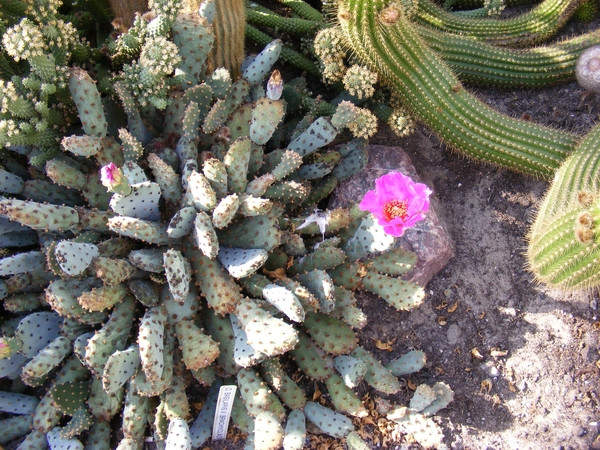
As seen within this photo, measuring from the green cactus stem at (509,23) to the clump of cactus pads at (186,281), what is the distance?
3.68ft

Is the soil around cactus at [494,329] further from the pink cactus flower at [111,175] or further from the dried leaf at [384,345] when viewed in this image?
the pink cactus flower at [111,175]

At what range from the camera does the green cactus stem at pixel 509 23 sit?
323cm

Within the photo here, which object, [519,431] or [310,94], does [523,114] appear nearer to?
[310,94]

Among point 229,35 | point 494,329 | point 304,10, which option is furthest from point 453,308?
point 304,10

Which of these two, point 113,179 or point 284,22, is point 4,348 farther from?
point 284,22

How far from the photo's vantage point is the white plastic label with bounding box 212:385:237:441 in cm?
225

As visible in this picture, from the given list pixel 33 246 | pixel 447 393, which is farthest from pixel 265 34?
pixel 447 393

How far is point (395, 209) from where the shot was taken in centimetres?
218

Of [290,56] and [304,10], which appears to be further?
[304,10]

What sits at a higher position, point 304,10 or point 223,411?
point 304,10

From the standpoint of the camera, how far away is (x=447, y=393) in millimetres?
2436

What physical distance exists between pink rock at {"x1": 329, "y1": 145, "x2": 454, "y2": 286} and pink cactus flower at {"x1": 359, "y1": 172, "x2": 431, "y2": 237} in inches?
21.5

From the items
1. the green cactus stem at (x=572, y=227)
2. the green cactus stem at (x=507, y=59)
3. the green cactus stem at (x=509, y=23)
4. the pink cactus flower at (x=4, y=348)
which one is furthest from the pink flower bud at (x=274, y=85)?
the pink cactus flower at (x=4, y=348)

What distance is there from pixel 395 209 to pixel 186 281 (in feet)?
3.02
